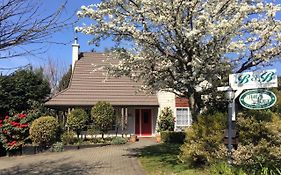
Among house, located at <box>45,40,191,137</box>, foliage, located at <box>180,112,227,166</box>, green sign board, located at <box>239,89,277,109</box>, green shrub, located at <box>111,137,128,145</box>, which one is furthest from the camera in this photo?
house, located at <box>45,40,191,137</box>

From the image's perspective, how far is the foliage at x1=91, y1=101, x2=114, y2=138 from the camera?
2439 cm

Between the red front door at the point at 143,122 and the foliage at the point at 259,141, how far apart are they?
759 inches

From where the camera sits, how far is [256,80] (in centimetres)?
1035

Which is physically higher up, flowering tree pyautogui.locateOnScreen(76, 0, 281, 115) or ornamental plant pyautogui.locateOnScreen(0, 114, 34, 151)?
flowering tree pyautogui.locateOnScreen(76, 0, 281, 115)

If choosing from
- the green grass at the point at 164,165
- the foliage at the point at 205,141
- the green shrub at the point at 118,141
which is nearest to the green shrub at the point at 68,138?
the green shrub at the point at 118,141

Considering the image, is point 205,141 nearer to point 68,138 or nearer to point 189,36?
point 189,36

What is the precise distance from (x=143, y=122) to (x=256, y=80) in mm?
20542

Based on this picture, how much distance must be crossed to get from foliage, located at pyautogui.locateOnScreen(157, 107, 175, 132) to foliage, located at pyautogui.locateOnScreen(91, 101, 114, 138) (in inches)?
212

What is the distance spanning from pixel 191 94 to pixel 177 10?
3.26m

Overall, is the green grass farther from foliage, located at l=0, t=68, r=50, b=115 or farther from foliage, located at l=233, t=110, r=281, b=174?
foliage, located at l=0, t=68, r=50, b=115

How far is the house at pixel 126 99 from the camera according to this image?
2841cm

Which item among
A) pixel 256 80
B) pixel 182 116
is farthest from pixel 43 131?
pixel 256 80

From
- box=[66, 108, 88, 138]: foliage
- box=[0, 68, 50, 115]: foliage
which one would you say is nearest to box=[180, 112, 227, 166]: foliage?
box=[66, 108, 88, 138]: foliage

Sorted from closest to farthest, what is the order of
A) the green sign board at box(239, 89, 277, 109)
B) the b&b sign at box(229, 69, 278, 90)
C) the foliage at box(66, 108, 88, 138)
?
1. the green sign board at box(239, 89, 277, 109)
2. the b&b sign at box(229, 69, 278, 90)
3. the foliage at box(66, 108, 88, 138)
